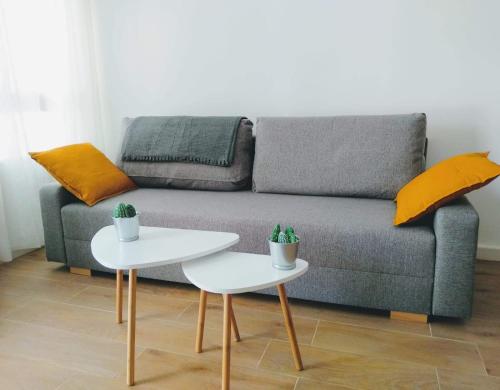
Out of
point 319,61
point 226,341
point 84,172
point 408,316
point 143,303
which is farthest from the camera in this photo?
point 319,61

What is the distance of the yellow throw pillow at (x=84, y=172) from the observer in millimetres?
2233

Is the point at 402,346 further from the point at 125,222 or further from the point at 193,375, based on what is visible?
the point at 125,222

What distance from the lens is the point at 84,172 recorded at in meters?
2.31

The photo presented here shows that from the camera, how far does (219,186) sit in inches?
97.4

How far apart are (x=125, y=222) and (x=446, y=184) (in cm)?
128

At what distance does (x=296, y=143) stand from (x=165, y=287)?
1078mm

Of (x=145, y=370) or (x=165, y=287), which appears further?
(x=165, y=287)

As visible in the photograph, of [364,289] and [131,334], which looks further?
[364,289]

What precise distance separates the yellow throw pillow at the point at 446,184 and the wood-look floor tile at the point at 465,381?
1.93ft

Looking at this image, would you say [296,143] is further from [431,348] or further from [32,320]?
[32,320]

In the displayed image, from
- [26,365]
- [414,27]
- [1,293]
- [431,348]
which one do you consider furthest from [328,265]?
[1,293]

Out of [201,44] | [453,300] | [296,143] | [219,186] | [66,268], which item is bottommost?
[66,268]

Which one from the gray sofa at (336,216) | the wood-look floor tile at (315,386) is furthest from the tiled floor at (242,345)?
the gray sofa at (336,216)

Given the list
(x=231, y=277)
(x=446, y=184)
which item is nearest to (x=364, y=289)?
(x=446, y=184)
